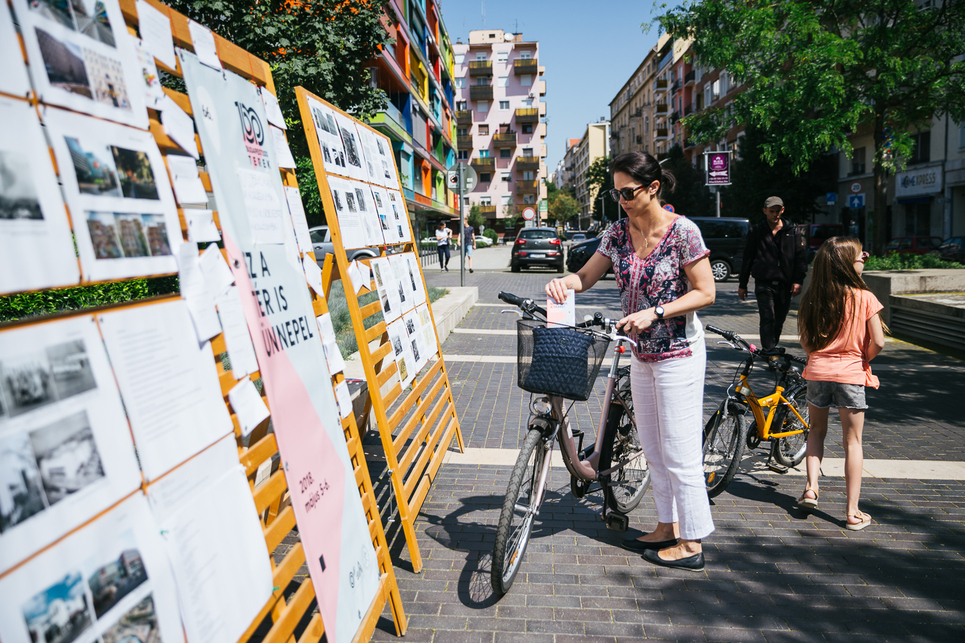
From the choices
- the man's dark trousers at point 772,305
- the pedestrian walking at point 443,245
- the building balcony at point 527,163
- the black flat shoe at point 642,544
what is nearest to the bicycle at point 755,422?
the black flat shoe at point 642,544

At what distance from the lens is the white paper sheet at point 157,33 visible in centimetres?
172

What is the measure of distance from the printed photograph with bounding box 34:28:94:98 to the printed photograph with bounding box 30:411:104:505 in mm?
693

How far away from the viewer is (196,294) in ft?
5.71

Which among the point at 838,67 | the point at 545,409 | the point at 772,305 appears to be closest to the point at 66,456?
the point at 545,409

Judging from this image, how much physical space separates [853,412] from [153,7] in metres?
3.89

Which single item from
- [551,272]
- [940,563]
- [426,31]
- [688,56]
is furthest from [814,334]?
[426,31]

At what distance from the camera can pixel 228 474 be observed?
5.75ft

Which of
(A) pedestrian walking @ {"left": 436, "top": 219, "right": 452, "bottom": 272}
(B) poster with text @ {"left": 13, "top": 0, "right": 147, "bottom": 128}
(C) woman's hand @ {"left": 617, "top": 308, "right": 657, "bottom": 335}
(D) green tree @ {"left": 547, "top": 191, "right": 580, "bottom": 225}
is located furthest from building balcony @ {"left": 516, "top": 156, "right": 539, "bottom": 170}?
(B) poster with text @ {"left": 13, "top": 0, "right": 147, "bottom": 128}

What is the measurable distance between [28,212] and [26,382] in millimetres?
326

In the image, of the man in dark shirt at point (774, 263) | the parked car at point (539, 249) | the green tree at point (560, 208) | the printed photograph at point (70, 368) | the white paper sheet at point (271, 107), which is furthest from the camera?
the green tree at point (560, 208)

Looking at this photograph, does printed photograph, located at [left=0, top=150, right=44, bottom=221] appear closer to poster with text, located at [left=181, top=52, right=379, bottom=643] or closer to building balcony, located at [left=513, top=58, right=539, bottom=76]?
poster with text, located at [left=181, top=52, right=379, bottom=643]

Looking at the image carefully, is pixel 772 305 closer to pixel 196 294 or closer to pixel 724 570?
pixel 724 570

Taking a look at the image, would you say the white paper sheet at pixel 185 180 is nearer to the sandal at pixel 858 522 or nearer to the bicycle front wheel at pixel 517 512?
the bicycle front wheel at pixel 517 512

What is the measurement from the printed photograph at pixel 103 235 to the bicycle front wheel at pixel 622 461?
2.61 metres
